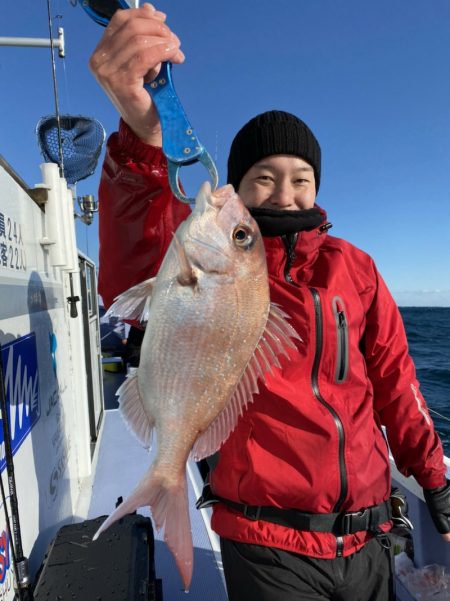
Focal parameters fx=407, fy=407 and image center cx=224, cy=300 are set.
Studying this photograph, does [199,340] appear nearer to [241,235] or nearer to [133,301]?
[133,301]

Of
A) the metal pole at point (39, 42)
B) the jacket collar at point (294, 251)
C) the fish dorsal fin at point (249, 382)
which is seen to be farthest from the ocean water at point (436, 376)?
the metal pole at point (39, 42)

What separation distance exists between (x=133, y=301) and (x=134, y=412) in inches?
15.4

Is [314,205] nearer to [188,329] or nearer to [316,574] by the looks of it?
[188,329]

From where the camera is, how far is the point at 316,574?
5.40 ft

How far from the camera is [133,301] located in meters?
1.38

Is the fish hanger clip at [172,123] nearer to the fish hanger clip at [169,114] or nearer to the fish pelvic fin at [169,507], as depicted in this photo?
the fish hanger clip at [169,114]

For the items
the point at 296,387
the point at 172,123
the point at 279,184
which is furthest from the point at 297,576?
the point at 172,123

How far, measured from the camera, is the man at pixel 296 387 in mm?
1556

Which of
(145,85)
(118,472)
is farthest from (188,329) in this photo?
(118,472)

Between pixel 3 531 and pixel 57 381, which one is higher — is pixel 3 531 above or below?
below

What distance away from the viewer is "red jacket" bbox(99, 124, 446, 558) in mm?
1512

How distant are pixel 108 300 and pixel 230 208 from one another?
0.66 metres

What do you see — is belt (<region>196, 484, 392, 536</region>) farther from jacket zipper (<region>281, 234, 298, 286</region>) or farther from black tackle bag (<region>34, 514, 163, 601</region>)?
jacket zipper (<region>281, 234, 298, 286</region>)

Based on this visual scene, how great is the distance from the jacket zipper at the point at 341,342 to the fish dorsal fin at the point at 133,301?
2.69ft
